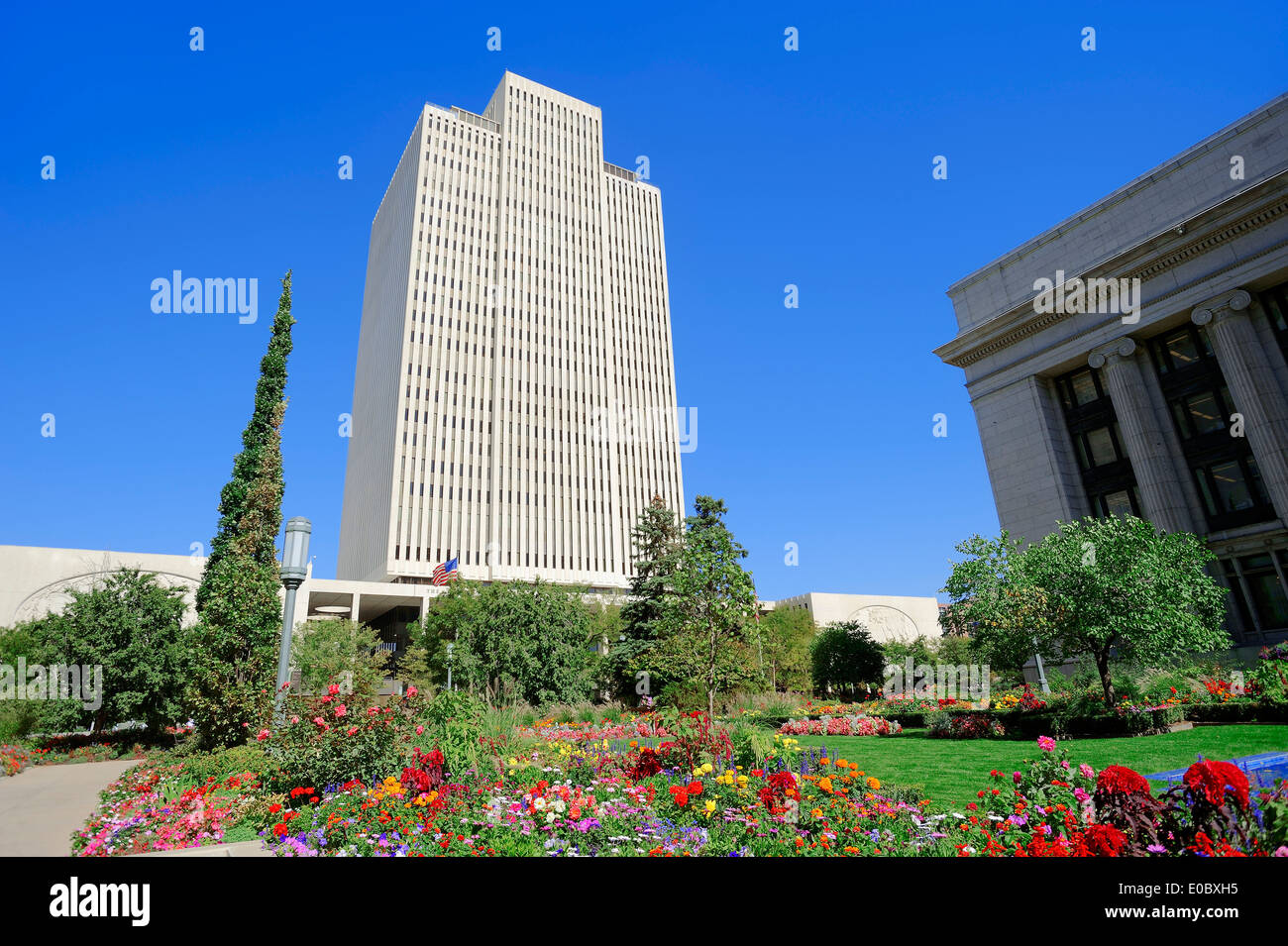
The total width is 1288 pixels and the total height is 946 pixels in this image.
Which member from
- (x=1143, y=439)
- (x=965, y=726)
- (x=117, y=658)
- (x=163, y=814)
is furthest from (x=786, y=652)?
(x=163, y=814)

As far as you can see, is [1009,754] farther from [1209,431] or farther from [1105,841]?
[1209,431]

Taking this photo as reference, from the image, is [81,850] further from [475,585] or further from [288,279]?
[475,585]

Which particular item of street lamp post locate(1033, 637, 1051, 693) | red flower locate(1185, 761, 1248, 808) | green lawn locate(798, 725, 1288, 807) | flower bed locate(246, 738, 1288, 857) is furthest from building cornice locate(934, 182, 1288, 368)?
red flower locate(1185, 761, 1248, 808)

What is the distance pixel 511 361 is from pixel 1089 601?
7497cm

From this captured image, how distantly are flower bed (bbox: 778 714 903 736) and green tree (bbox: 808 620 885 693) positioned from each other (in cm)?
2320

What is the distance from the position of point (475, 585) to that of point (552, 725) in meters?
23.8

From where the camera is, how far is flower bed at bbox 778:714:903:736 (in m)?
21.5

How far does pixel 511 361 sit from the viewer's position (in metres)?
84.8

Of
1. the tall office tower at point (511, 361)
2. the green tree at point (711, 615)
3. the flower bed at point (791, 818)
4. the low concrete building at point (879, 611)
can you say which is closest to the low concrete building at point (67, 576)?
the tall office tower at point (511, 361)

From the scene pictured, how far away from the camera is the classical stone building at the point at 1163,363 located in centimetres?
2961

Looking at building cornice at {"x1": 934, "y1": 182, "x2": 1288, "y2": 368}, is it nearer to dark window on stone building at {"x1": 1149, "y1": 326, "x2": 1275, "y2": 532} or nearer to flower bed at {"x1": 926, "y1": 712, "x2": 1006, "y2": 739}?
dark window on stone building at {"x1": 1149, "y1": 326, "x2": 1275, "y2": 532}

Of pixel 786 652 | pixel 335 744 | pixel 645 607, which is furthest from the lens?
pixel 786 652

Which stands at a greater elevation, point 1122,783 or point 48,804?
point 1122,783
